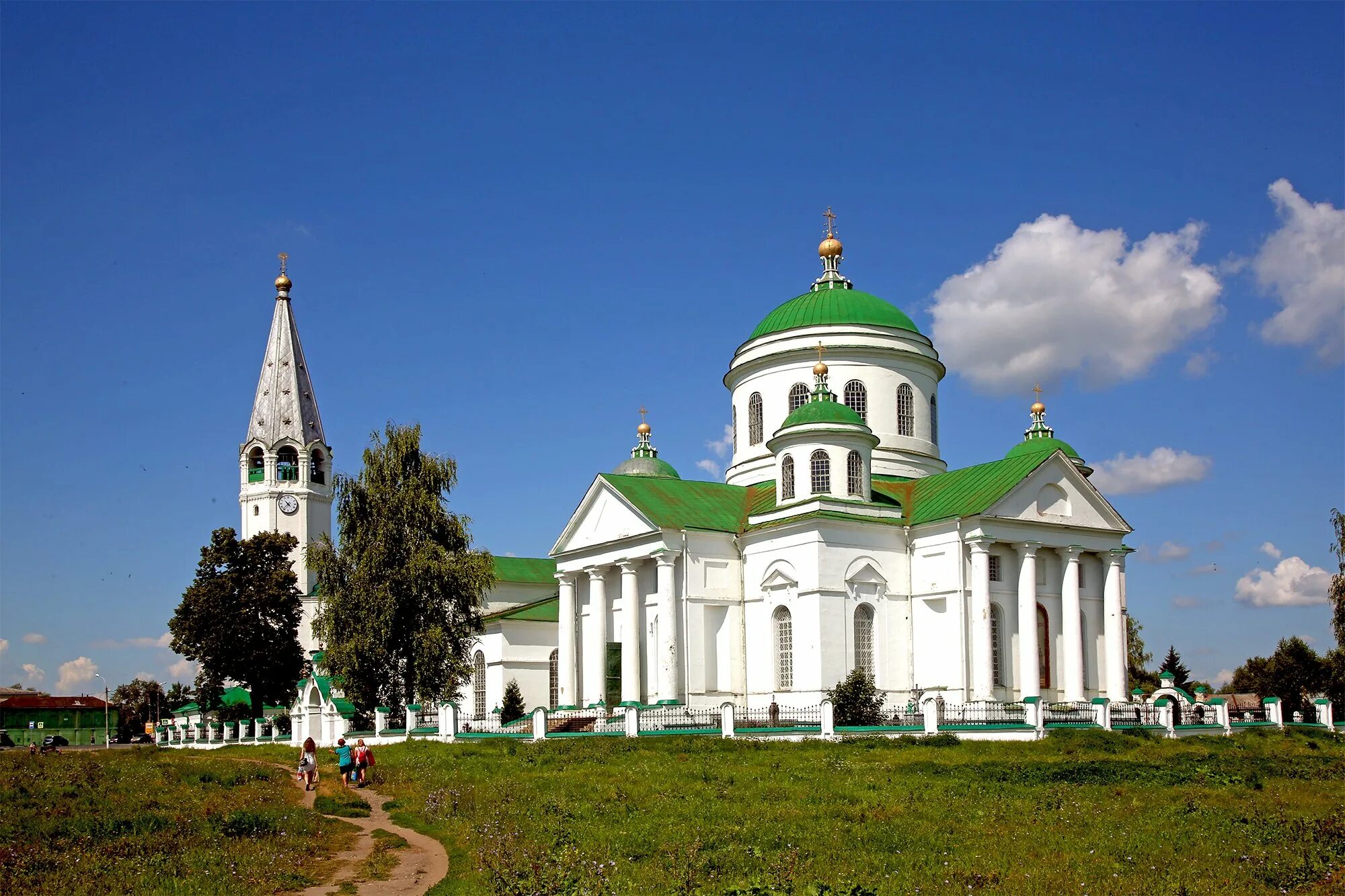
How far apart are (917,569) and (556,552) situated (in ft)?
42.3

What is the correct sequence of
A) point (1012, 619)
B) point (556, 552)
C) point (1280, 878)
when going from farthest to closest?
point (556, 552)
point (1012, 619)
point (1280, 878)

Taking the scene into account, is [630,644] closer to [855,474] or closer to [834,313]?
[855,474]

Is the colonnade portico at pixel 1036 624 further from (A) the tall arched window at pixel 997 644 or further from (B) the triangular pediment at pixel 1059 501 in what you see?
(B) the triangular pediment at pixel 1059 501

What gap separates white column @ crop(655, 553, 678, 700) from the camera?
38125 millimetres

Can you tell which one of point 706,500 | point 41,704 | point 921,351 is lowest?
point 41,704

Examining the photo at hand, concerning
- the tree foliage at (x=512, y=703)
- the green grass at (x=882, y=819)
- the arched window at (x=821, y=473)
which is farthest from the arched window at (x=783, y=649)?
the tree foliage at (x=512, y=703)

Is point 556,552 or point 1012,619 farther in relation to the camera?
point 556,552

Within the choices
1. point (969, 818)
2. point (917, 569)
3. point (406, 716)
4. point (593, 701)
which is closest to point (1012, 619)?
A: point (917, 569)

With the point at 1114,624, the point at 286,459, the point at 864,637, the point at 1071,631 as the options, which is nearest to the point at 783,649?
the point at 864,637

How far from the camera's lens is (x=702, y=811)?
1778 cm

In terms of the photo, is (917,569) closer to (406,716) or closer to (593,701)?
(593,701)

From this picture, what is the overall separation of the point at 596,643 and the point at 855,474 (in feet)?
33.6

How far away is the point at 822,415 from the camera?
37.9 meters

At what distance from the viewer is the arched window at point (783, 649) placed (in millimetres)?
37625
